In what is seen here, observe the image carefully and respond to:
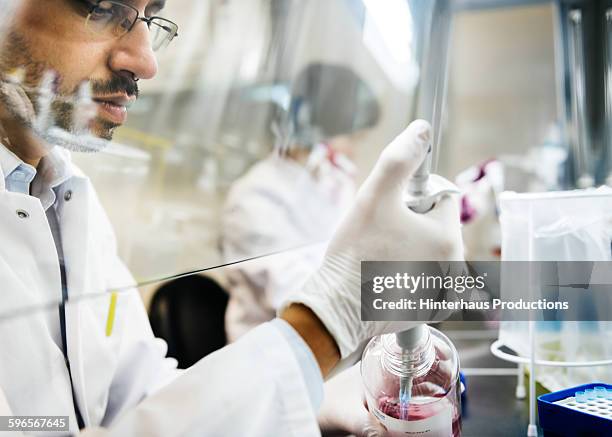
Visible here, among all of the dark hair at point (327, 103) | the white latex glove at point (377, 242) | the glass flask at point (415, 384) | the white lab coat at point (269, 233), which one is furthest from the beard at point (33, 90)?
the dark hair at point (327, 103)

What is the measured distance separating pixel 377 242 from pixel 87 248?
438mm

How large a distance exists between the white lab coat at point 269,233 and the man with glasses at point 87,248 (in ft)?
2.44

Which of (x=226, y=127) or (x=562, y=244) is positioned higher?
(x=226, y=127)

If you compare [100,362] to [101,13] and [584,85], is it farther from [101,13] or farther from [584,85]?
[584,85]

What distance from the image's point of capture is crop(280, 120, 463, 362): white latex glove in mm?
584

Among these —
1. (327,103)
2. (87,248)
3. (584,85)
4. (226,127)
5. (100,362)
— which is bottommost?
(100,362)

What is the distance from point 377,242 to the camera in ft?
2.00

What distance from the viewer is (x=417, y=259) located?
61 cm

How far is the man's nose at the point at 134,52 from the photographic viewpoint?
22.8 inches

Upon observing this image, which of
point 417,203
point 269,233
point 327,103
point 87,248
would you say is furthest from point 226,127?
point 417,203

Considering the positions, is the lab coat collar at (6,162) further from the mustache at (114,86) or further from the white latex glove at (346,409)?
the white latex glove at (346,409)

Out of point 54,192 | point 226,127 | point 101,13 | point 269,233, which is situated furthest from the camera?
point 269,233

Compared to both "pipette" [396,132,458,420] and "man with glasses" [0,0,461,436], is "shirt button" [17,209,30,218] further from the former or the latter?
"pipette" [396,132,458,420]

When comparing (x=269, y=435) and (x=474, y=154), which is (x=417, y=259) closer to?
(x=269, y=435)
